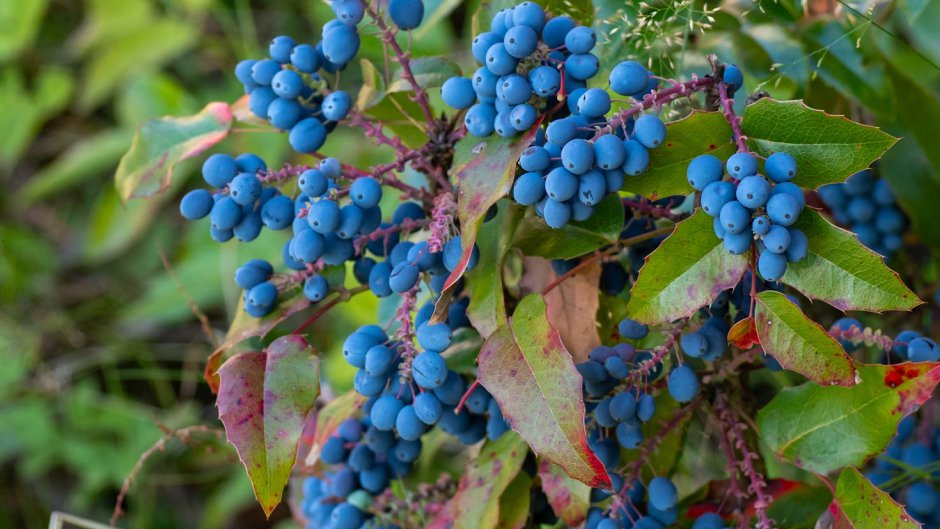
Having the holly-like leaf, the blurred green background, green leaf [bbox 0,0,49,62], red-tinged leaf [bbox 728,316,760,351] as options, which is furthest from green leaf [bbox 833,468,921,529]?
green leaf [bbox 0,0,49,62]

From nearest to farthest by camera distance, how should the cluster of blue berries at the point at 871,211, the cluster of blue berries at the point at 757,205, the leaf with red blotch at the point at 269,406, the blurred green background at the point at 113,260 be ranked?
the cluster of blue berries at the point at 757,205
the leaf with red blotch at the point at 269,406
the cluster of blue berries at the point at 871,211
the blurred green background at the point at 113,260

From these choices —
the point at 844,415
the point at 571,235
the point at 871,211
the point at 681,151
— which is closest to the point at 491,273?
the point at 571,235

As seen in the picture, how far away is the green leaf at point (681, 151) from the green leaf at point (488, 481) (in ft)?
0.83

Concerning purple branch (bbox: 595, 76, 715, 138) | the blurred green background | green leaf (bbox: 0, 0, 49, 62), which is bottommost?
the blurred green background

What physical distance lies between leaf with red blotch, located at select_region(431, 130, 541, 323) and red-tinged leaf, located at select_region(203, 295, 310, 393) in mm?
180

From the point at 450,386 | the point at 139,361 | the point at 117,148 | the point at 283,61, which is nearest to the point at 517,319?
the point at 450,386

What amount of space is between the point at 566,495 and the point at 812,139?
35cm

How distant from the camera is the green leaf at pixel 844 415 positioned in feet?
2.33

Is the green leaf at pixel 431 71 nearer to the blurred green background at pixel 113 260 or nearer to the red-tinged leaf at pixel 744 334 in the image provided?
the red-tinged leaf at pixel 744 334

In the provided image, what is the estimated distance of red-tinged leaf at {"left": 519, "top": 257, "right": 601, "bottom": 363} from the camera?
0.82 meters

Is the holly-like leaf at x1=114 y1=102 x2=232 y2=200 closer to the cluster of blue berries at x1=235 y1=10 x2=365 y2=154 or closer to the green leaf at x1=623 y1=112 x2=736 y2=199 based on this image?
the cluster of blue berries at x1=235 y1=10 x2=365 y2=154

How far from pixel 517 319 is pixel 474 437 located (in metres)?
0.18

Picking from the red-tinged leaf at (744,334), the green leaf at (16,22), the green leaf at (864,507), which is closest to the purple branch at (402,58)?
the red-tinged leaf at (744,334)

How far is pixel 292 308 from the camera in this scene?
843mm
